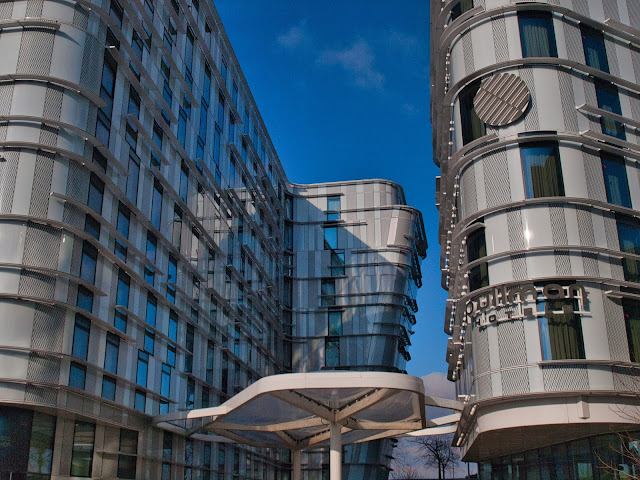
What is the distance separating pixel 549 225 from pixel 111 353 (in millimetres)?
20955

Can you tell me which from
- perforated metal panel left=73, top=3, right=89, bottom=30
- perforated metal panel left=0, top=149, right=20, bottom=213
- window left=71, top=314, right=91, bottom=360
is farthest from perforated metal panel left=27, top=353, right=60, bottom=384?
perforated metal panel left=73, top=3, right=89, bottom=30

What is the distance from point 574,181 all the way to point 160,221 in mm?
21937

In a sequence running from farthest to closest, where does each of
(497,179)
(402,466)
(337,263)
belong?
(402,466) → (337,263) → (497,179)

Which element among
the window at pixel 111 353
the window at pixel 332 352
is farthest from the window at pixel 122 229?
the window at pixel 332 352

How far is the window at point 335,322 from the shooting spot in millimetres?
77731

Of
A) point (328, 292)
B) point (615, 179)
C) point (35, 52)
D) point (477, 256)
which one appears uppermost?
point (328, 292)

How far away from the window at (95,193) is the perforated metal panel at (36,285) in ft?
14.6

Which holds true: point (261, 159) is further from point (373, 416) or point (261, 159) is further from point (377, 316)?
point (373, 416)

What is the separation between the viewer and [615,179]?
1406 inches

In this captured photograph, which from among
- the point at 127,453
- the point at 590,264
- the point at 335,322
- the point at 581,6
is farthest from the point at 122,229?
the point at 335,322

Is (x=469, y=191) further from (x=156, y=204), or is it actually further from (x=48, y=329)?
(x=48, y=329)

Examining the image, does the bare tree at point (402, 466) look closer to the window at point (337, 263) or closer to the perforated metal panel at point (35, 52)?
the window at point (337, 263)

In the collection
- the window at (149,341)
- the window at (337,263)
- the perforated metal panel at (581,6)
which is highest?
the window at (337,263)

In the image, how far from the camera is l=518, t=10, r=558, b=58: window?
37000 millimetres
